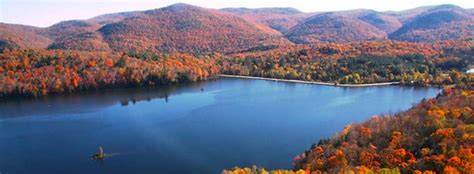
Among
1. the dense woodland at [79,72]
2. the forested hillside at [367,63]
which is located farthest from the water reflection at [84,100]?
the forested hillside at [367,63]

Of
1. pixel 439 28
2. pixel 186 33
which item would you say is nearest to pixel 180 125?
pixel 186 33

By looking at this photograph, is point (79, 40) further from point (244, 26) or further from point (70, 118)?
point (70, 118)

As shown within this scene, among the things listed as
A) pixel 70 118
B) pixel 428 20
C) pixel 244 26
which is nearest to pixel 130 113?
pixel 70 118

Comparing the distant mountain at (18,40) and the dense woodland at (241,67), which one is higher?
the distant mountain at (18,40)

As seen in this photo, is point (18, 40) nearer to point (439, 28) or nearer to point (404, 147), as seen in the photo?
point (404, 147)

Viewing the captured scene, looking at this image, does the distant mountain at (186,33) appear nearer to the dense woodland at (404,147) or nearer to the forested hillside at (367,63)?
the forested hillside at (367,63)

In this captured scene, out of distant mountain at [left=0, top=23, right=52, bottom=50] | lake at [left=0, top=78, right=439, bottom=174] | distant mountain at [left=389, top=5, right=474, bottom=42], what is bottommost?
lake at [left=0, top=78, right=439, bottom=174]

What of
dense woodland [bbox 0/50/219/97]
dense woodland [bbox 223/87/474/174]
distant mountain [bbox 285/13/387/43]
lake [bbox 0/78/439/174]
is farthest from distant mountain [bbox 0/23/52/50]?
distant mountain [bbox 285/13/387/43]

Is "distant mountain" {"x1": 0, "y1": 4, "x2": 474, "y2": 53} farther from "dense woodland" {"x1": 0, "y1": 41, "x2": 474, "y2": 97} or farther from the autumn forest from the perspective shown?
"dense woodland" {"x1": 0, "y1": 41, "x2": 474, "y2": 97}
